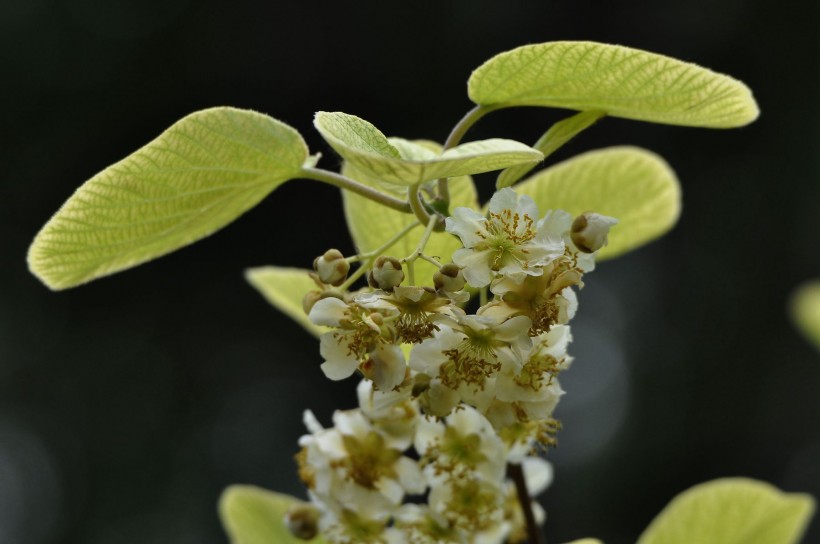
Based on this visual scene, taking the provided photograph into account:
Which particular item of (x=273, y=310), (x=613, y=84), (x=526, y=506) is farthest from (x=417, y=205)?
(x=273, y=310)

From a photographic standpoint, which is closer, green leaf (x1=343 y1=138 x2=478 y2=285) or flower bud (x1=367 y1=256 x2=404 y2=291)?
flower bud (x1=367 y1=256 x2=404 y2=291)

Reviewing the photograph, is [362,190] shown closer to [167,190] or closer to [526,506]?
[167,190]

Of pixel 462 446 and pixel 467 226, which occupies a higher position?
pixel 467 226

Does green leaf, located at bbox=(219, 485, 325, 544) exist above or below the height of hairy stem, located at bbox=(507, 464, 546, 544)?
below

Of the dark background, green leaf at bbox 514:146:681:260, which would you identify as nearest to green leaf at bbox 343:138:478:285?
green leaf at bbox 514:146:681:260

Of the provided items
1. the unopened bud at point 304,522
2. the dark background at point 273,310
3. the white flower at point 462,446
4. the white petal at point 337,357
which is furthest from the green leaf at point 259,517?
the dark background at point 273,310

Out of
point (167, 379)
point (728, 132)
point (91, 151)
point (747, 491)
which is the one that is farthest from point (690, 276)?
point (747, 491)

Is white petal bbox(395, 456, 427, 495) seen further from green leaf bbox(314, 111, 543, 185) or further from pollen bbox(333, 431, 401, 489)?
green leaf bbox(314, 111, 543, 185)
